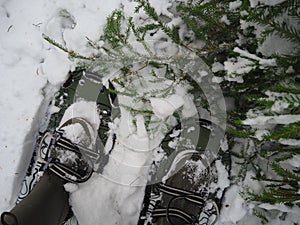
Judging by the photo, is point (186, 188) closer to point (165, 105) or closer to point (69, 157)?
point (165, 105)

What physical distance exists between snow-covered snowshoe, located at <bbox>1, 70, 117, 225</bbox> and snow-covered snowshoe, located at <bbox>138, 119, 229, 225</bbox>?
19.1 inches

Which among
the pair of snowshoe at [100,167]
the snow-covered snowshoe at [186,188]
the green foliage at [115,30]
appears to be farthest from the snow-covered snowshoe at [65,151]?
the green foliage at [115,30]

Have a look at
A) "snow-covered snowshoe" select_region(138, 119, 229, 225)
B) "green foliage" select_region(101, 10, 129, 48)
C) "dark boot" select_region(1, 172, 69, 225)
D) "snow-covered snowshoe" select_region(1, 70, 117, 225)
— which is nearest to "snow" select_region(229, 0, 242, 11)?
"green foliage" select_region(101, 10, 129, 48)

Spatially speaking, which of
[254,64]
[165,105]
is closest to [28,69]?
[165,105]

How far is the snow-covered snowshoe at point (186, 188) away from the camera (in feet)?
6.87

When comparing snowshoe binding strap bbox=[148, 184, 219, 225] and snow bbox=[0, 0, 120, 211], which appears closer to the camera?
snowshoe binding strap bbox=[148, 184, 219, 225]

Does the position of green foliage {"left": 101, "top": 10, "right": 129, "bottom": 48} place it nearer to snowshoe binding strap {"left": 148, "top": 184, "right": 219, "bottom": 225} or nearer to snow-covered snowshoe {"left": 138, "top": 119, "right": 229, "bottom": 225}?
snow-covered snowshoe {"left": 138, "top": 119, "right": 229, "bottom": 225}

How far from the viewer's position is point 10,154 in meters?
2.40

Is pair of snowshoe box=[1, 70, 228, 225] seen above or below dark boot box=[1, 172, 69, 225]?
above

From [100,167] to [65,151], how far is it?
28 centimetres

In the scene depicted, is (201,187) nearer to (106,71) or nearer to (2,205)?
(106,71)

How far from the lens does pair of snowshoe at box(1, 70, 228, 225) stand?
2.09 metres

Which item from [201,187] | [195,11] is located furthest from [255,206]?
[195,11]

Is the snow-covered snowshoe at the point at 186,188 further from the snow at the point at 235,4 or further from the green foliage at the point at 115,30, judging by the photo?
the snow at the point at 235,4
